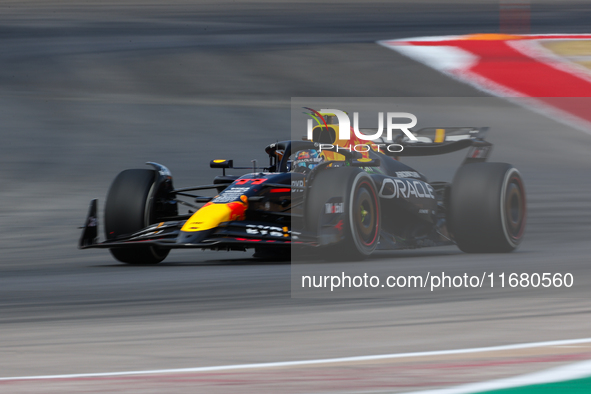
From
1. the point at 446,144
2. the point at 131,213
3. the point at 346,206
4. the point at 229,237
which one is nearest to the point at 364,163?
the point at 346,206

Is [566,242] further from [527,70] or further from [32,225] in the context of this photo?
[527,70]

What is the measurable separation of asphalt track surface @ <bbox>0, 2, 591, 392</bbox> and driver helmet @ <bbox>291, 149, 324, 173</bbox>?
3.17 feet

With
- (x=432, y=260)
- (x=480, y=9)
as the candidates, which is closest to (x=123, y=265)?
(x=432, y=260)

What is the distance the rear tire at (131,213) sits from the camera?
26.4ft

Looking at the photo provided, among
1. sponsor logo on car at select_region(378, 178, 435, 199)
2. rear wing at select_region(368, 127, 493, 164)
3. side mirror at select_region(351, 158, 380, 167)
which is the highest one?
rear wing at select_region(368, 127, 493, 164)

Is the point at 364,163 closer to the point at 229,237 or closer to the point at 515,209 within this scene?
the point at 229,237

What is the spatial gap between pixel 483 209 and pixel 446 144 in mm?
1219

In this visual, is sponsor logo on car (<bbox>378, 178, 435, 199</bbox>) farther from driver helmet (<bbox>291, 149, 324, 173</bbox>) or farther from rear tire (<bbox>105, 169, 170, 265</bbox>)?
rear tire (<bbox>105, 169, 170, 265</bbox>)

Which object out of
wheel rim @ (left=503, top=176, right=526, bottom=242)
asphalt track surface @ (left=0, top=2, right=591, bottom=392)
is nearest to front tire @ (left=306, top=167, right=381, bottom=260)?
asphalt track surface @ (left=0, top=2, right=591, bottom=392)

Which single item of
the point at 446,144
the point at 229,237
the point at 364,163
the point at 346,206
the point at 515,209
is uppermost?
the point at 446,144

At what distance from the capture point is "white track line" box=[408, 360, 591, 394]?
325 centimetres

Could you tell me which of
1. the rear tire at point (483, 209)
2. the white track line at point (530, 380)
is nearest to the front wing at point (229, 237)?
the rear tire at point (483, 209)

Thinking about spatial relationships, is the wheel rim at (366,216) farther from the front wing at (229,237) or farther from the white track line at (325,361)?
the white track line at (325,361)

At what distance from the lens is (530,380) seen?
11.1ft
